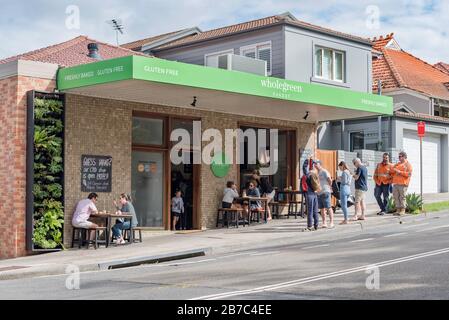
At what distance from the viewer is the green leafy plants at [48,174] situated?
16.2 metres

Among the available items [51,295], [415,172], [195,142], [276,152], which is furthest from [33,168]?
[415,172]

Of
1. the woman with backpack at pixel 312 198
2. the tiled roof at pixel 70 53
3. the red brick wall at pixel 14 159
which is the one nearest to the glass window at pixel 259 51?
the tiled roof at pixel 70 53

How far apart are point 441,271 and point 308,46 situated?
1740 cm

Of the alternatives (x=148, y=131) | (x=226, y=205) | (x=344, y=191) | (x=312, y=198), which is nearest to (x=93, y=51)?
(x=148, y=131)

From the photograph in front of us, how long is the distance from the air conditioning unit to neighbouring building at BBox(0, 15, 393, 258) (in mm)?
38

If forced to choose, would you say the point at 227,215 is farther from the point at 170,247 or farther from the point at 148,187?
the point at 170,247

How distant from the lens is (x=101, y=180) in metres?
17.4

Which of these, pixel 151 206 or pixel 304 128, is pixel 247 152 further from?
pixel 151 206

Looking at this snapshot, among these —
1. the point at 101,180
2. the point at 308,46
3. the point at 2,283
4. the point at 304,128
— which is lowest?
the point at 2,283

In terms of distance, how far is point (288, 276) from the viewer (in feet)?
34.6

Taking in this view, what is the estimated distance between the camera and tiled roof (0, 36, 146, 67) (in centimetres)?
1967

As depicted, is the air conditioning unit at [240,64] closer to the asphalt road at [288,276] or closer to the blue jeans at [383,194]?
the blue jeans at [383,194]

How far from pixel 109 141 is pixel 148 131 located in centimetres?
146

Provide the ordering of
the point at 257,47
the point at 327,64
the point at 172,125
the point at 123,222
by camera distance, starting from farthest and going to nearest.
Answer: the point at 327,64 → the point at 257,47 → the point at 172,125 → the point at 123,222
